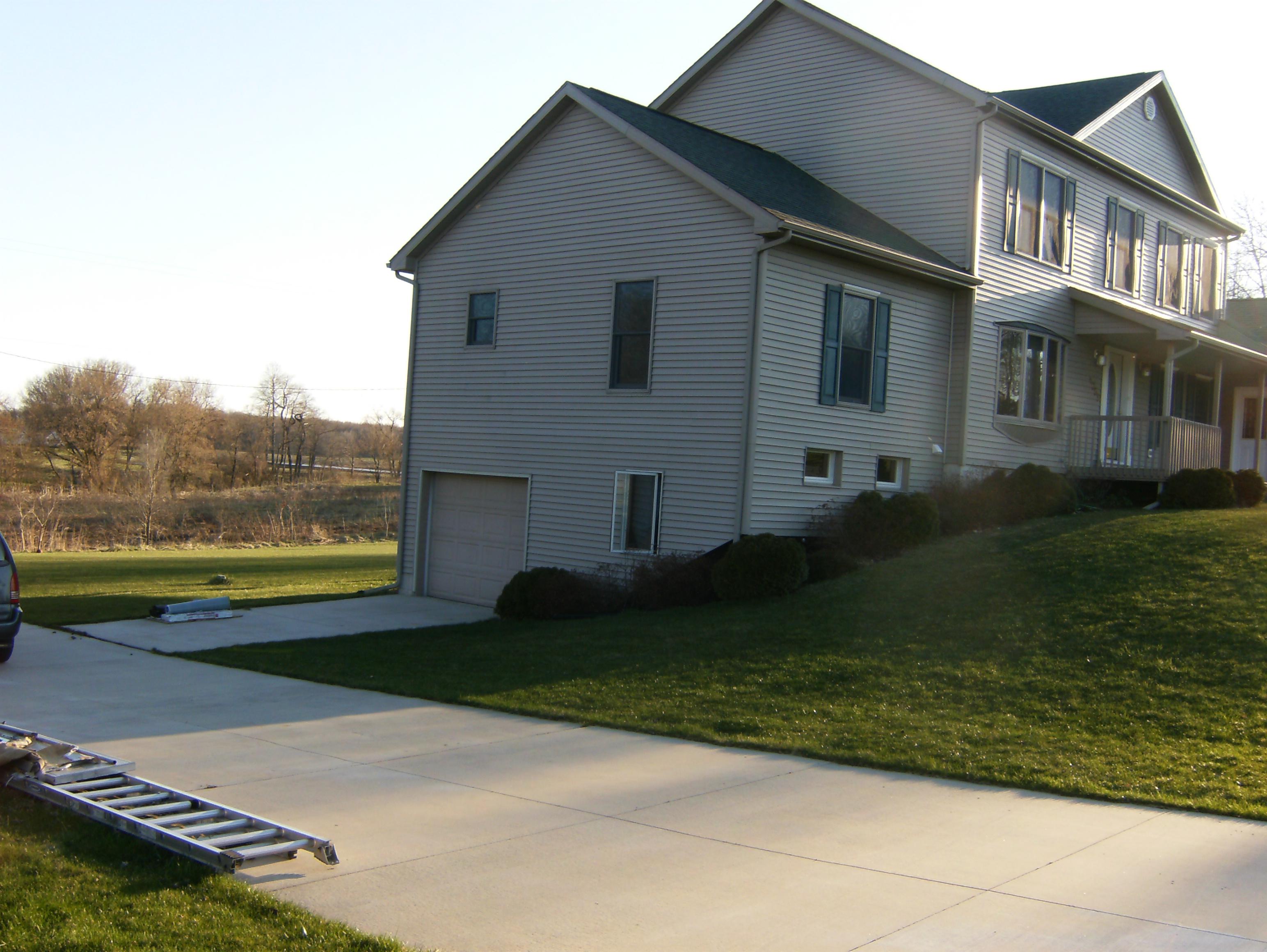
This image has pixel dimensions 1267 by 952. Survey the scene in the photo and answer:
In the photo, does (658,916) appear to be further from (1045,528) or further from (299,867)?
(1045,528)

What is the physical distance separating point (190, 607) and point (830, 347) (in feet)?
34.1

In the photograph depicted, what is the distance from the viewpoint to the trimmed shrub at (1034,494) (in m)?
18.4

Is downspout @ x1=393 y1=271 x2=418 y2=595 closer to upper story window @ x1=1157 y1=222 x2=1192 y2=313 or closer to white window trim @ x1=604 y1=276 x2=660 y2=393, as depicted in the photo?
white window trim @ x1=604 y1=276 x2=660 y2=393

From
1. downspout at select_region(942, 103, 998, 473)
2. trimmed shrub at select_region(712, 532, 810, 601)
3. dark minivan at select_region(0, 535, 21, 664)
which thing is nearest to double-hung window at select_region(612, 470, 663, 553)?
trimmed shrub at select_region(712, 532, 810, 601)

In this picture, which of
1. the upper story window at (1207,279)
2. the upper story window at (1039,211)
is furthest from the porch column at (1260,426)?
the upper story window at (1039,211)

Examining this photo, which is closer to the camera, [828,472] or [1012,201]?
[828,472]

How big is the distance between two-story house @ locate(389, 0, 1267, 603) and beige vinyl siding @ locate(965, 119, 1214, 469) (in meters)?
0.07

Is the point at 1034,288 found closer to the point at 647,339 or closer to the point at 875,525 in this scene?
the point at 875,525

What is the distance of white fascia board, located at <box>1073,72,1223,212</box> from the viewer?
22.3 meters

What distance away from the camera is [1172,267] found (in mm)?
25797

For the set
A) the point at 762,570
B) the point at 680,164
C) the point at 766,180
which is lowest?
the point at 762,570

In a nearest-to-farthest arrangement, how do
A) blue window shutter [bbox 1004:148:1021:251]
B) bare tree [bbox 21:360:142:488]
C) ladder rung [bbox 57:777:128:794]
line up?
ladder rung [bbox 57:777:128:794] < blue window shutter [bbox 1004:148:1021:251] < bare tree [bbox 21:360:142:488]

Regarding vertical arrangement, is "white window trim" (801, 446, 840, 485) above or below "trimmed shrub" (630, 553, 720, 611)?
above

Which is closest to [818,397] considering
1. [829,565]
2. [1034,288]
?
[829,565]
